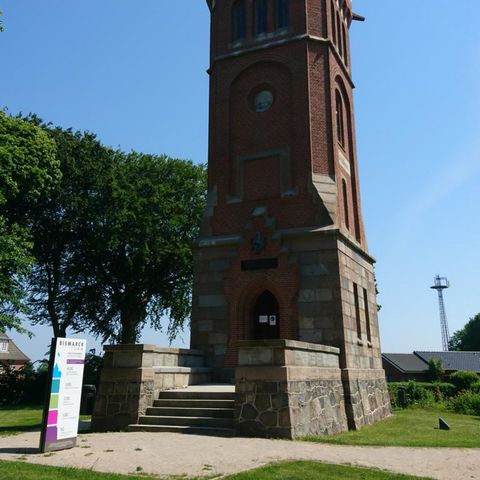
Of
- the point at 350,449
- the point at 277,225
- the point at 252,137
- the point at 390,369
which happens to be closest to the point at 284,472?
the point at 350,449

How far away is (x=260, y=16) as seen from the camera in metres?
19.8

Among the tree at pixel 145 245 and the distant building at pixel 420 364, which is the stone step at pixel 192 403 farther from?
the distant building at pixel 420 364

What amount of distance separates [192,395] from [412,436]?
522 cm

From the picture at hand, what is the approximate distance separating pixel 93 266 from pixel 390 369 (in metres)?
36.0

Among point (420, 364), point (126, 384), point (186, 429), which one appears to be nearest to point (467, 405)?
point (186, 429)

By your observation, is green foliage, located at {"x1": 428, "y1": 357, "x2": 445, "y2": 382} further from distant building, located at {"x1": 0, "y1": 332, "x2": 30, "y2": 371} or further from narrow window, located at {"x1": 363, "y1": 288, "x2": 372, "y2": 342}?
distant building, located at {"x1": 0, "y1": 332, "x2": 30, "y2": 371}

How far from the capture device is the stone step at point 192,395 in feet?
38.3

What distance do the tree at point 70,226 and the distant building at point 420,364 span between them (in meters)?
34.4

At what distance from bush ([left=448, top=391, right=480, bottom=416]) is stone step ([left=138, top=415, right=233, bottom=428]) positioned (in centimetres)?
1372

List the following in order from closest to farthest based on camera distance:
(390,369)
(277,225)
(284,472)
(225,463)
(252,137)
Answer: (284,472) → (225,463) → (277,225) → (252,137) → (390,369)

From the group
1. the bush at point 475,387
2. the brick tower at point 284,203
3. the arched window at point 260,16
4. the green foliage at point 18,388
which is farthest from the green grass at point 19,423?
the bush at point 475,387

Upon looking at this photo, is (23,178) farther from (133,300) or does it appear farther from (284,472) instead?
(284,472)

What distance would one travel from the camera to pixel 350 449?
8828mm

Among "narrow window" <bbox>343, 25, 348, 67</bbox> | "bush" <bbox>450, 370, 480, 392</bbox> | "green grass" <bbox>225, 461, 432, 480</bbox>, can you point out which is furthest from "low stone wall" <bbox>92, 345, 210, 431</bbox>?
"bush" <bbox>450, 370, 480, 392</bbox>
